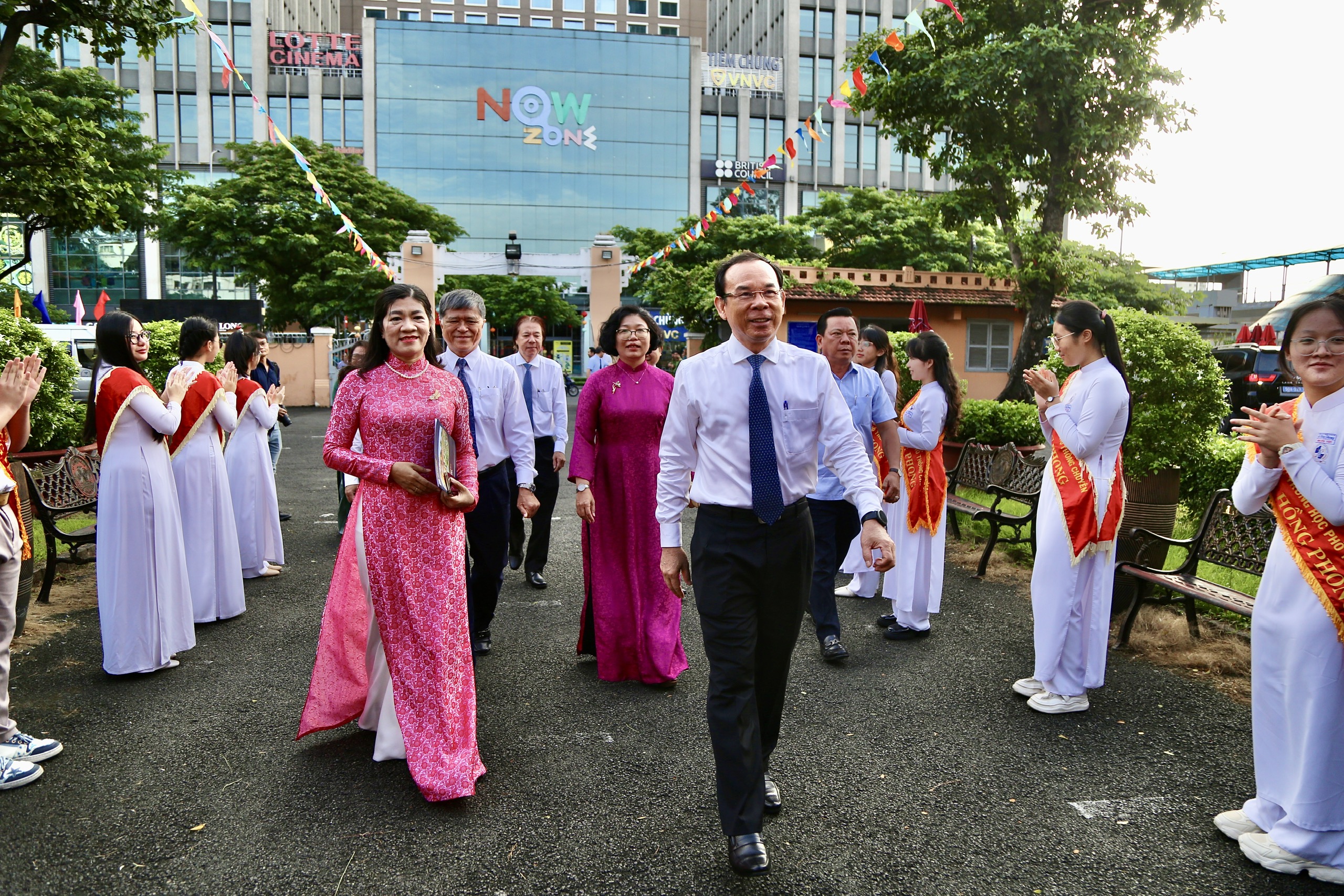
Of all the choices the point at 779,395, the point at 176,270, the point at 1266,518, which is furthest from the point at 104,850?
the point at 176,270

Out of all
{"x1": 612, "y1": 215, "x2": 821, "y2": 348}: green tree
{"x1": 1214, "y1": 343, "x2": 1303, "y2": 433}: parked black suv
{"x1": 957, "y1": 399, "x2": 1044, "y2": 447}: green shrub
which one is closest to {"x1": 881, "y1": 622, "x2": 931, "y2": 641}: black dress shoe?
{"x1": 957, "y1": 399, "x2": 1044, "y2": 447}: green shrub

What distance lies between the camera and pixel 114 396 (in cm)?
466

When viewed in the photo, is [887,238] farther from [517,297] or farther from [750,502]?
[750,502]

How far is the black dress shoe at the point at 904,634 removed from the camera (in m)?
5.45

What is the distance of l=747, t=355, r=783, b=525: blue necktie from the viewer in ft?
9.55

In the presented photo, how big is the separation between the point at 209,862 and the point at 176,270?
49470 mm

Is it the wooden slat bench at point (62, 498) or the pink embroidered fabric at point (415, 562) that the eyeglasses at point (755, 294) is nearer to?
the pink embroidered fabric at point (415, 562)

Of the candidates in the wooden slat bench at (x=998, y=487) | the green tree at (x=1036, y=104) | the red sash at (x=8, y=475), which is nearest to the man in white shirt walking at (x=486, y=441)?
the red sash at (x=8, y=475)

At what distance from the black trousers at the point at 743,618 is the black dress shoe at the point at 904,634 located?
2604mm

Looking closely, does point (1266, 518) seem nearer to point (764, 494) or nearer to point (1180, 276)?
point (764, 494)

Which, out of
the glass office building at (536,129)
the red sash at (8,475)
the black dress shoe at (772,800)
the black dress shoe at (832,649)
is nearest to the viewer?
the black dress shoe at (772,800)

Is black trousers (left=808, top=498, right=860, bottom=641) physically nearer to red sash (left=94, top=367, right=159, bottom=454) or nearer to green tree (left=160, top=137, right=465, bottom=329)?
red sash (left=94, top=367, right=159, bottom=454)

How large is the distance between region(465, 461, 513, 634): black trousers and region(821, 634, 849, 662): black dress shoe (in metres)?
1.86

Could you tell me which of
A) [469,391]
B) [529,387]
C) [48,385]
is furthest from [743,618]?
[48,385]
